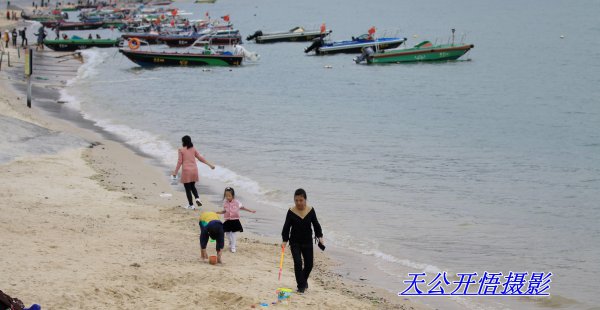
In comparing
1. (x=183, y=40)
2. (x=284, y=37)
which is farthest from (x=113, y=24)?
(x=183, y=40)

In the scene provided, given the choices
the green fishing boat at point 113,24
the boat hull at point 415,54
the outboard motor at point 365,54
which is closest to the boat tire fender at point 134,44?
the outboard motor at point 365,54

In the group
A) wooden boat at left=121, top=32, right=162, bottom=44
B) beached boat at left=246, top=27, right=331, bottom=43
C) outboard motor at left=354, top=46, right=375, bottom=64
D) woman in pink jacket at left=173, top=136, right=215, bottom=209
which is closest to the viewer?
woman in pink jacket at left=173, top=136, right=215, bottom=209

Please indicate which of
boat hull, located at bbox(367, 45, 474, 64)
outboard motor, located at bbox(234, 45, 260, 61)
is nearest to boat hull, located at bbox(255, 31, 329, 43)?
outboard motor, located at bbox(234, 45, 260, 61)

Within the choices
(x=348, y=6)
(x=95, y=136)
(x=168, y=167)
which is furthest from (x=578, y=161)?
(x=348, y=6)

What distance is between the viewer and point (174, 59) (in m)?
54.2

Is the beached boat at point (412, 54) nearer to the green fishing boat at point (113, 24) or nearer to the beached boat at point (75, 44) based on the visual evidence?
the beached boat at point (75, 44)

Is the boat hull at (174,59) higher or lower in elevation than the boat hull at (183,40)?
lower

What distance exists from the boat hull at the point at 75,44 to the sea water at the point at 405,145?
2.95 ft

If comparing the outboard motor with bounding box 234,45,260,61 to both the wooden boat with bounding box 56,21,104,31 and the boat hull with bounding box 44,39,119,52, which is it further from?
the wooden boat with bounding box 56,21,104,31

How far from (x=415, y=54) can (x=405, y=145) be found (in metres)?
32.0

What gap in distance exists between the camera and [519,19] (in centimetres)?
10781

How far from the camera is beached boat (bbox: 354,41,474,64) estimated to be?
5859 centimetres

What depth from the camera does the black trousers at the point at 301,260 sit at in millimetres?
10359

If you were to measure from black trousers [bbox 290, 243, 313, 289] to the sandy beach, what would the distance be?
0.69 feet
